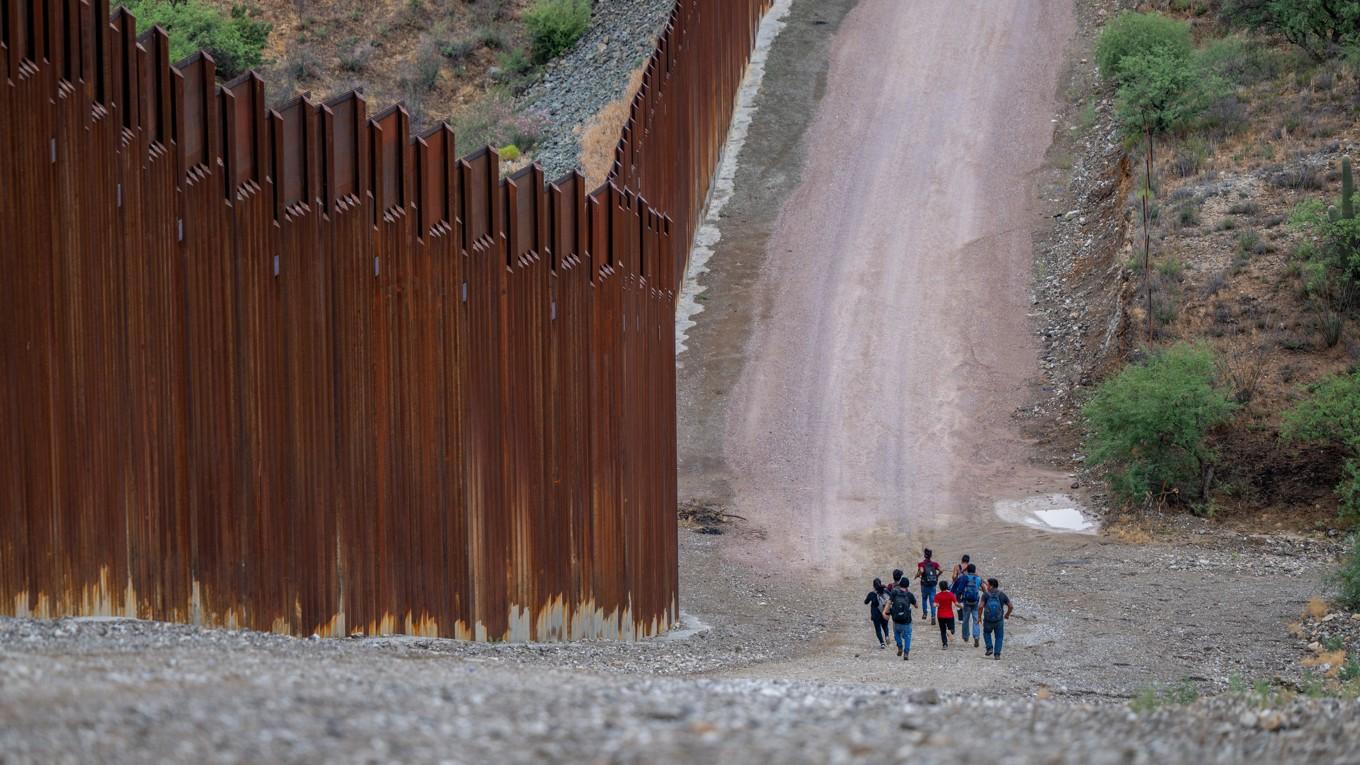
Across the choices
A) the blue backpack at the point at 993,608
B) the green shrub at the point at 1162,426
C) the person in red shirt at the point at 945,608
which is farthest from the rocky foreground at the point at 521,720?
the green shrub at the point at 1162,426

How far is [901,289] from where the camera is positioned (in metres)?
31.2

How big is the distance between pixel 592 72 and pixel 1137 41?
15.0m

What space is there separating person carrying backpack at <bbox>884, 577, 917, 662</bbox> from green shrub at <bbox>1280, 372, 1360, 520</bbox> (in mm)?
9699

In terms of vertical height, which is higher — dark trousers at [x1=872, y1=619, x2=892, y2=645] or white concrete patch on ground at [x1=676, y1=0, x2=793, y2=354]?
white concrete patch on ground at [x1=676, y1=0, x2=793, y2=354]

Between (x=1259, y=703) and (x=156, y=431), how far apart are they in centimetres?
778

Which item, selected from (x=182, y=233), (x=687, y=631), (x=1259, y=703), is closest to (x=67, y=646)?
(x=182, y=233)

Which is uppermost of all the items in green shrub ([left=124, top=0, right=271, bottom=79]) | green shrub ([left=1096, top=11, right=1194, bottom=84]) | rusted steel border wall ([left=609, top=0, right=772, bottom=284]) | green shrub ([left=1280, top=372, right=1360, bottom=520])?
green shrub ([left=124, top=0, right=271, bottom=79])

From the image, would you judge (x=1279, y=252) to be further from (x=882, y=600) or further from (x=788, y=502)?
(x=882, y=600)

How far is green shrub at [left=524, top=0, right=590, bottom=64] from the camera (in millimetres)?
47938

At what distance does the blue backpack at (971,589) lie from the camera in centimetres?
1730

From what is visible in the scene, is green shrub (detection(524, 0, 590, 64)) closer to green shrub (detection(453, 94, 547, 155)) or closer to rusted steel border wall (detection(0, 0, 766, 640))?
green shrub (detection(453, 94, 547, 155))

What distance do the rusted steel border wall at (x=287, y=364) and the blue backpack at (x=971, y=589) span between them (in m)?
3.57

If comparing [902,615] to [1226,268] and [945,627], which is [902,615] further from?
[1226,268]

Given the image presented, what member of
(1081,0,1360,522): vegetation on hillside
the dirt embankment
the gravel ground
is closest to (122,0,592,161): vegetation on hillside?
the gravel ground
